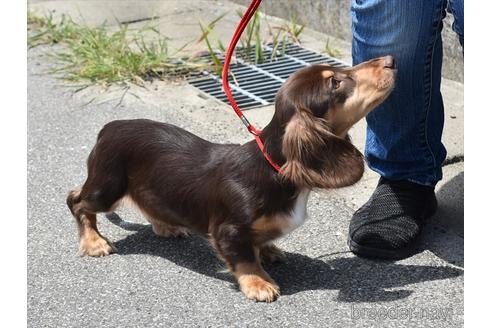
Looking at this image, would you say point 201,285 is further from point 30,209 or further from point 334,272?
point 30,209

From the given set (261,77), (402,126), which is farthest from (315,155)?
(261,77)

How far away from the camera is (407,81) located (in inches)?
144

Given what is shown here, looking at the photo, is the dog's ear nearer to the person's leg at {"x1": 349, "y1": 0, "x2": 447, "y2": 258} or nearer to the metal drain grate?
the person's leg at {"x1": 349, "y1": 0, "x2": 447, "y2": 258}

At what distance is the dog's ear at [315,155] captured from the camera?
127 inches

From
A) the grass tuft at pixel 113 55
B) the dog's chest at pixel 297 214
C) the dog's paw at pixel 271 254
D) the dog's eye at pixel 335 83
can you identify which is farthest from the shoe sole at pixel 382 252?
the grass tuft at pixel 113 55

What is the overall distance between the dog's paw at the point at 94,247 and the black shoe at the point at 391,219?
1079mm

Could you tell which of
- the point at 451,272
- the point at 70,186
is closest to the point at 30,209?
the point at 70,186

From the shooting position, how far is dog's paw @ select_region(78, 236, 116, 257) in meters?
3.82

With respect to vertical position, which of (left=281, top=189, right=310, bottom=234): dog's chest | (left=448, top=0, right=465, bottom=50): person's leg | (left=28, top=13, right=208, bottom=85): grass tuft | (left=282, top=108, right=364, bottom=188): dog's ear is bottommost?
(left=28, top=13, right=208, bottom=85): grass tuft

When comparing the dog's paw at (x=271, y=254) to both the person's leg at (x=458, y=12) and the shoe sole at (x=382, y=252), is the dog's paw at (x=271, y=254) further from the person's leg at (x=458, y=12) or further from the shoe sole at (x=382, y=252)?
the person's leg at (x=458, y=12)

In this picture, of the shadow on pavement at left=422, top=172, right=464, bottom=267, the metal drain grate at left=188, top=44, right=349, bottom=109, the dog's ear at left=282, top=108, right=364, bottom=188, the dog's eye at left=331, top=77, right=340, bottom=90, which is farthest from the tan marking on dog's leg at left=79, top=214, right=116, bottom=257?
the metal drain grate at left=188, top=44, right=349, bottom=109

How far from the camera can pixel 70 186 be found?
4551 millimetres

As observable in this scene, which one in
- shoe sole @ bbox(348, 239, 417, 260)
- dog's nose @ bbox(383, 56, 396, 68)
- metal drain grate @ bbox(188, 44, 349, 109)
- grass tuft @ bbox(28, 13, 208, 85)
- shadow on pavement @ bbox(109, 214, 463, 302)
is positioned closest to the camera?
dog's nose @ bbox(383, 56, 396, 68)

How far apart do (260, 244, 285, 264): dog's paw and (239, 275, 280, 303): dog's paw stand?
0.94ft
